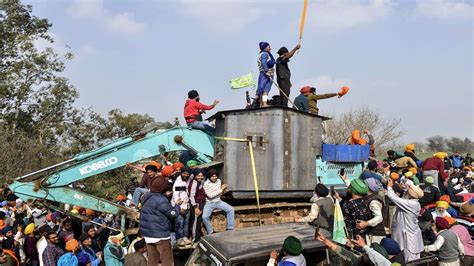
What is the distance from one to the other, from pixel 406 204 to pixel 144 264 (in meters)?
4.15

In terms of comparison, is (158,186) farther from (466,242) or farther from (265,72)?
(466,242)

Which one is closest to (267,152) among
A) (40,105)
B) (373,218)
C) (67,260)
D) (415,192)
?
(373,218)

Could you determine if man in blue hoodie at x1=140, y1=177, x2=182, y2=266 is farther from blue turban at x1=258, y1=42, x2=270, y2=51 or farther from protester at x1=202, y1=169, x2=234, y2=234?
blue turban at x1=258, y1=42, x2=270, y2=51

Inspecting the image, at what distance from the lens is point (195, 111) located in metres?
9.25

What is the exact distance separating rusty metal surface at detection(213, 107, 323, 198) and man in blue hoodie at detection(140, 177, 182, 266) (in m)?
2.40

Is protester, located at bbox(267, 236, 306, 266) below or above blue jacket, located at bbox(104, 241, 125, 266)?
above

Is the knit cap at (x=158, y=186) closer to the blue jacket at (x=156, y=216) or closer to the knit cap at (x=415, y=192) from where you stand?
the blue jacket at (x=156, y=216)

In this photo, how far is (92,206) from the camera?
7.96 m

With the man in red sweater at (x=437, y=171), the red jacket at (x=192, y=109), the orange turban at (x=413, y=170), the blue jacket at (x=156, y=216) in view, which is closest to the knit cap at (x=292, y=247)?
the blue jacket at (x=156, y=216)

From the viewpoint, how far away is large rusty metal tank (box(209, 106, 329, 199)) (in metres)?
8.44

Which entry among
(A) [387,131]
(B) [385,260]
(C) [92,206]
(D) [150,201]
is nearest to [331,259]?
(B) [385,260]

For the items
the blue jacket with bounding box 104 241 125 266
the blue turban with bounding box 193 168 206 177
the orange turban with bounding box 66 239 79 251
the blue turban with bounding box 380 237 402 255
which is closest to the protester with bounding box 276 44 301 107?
the blue turban with bounding box 193 168 206 177

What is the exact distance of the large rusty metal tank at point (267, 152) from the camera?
27.7 feet

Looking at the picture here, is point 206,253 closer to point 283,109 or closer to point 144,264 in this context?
point 144,264
